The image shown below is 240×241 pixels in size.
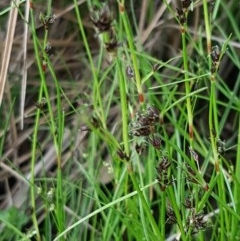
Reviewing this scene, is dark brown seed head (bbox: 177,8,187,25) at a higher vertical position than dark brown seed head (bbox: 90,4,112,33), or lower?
lower

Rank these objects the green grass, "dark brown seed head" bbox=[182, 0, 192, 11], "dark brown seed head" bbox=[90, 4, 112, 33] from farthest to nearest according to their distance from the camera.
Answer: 1. the green grass
2. "dark brown seed head" bbox=[182, 0, 192, 11]
3. "dark brown seed head" bbox=[90, 4, 112, 33]

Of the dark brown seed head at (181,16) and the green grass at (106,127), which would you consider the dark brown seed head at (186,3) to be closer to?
the dark brown seed head at (181,16)

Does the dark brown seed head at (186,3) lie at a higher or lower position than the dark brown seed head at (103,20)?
lower

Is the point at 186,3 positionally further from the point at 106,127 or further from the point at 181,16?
the point at 106,127

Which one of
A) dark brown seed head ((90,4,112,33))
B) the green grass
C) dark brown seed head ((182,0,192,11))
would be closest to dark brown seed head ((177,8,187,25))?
dark brown seed head ((182,0,192,11))

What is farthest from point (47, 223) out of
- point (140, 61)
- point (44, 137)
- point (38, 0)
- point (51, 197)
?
point (38, 0)

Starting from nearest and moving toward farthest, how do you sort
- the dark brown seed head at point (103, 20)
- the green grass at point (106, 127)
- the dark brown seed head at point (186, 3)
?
the dark brown seed head at point (103, 20)
the dark brown seed head at point (186, 3)
the green grass at point (106, 127)

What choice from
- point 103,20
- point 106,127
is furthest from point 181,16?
point 106,127

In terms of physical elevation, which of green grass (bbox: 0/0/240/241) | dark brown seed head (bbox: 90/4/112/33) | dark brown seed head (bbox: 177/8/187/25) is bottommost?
green grass (bbox: 0/0/240/241)

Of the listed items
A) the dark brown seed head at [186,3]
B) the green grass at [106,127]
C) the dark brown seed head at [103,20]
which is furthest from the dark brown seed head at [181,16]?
the green grass at [106,127]

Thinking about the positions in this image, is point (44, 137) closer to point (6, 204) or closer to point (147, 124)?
point (6, 204)

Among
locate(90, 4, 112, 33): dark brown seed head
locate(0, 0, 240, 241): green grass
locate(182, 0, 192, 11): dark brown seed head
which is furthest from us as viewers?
locate(0, 0, 240, 241): green grass

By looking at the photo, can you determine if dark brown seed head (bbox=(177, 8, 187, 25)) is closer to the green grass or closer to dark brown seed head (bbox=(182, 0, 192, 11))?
dark brown seed head (bbox=(182, 0, 192, 11))

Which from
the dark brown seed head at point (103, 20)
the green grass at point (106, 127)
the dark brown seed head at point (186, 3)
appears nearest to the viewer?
the dark brown seed head at point (103, 20)
